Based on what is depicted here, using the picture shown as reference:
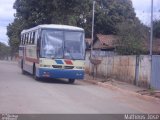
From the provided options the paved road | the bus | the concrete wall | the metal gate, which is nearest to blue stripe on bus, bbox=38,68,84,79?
the bus

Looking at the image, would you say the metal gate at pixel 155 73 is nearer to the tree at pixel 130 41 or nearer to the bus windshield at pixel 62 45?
the bus windshield at pixel 62 45

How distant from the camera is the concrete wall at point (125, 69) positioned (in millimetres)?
22453

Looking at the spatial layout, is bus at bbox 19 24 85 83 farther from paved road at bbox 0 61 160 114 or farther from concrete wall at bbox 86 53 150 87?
paved road at bbox 0 61 160 114

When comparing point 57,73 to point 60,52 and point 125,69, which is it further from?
point 125,69

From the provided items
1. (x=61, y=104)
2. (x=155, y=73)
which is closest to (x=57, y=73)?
(x=155, y=73)

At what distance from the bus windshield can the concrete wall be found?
2991 millimetres

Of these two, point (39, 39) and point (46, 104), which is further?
point (39, 39)

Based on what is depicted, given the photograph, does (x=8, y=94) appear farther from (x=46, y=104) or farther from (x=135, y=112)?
(x=135, y=112)

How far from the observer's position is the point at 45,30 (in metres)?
23.8

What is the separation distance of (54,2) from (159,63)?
692 inches

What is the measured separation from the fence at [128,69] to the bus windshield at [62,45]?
2990mm

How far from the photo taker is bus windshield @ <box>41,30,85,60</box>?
23.5 m

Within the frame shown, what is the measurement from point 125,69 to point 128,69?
54 cm

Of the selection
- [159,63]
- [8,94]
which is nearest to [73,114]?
[8,94]
